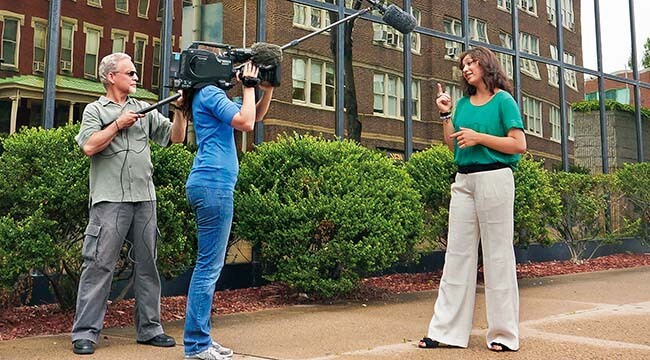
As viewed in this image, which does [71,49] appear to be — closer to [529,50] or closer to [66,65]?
[66,65]

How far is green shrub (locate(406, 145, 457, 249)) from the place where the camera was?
342 inches

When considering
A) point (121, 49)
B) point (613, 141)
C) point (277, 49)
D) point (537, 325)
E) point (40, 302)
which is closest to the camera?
point (277, 49)

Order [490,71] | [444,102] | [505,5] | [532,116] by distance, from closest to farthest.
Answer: [490,71] < [444,102] < [505,5] < [532,116]

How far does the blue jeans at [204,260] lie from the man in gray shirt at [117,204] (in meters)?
0.80

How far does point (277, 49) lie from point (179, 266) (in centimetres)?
256

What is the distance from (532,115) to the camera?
13.3 metres

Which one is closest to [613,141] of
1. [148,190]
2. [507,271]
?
[507,271]

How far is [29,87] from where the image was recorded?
704cm

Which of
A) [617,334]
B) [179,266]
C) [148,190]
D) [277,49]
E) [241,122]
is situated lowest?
[617,334]

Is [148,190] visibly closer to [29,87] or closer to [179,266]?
[179,266]

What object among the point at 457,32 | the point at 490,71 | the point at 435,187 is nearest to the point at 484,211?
the point at 490,71

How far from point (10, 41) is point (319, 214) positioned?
11.7 ft

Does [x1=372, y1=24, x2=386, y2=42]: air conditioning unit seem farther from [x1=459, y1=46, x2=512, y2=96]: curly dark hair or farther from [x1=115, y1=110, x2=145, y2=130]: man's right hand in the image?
[x1=115, y1=110, x2=145, y2=130]: man's right hand

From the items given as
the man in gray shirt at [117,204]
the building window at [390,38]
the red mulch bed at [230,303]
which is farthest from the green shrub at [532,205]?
the man in gray shirt at [117,204]
